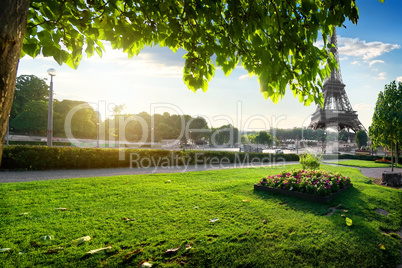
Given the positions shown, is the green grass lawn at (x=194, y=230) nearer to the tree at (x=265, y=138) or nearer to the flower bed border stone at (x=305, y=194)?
the flower bed border stone at (x=305, y=194)

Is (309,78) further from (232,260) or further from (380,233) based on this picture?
(380,233)

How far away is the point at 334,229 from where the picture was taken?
4199 millimetres

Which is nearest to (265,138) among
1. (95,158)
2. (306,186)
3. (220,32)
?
(95,158)

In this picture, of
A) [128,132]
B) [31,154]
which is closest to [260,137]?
[128,132]

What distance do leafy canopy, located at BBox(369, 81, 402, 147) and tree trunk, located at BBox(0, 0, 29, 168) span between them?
726 inches

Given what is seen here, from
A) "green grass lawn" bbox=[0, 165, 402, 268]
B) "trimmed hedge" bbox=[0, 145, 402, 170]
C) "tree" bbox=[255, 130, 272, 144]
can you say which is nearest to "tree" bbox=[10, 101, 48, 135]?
"trimmed hedge" bbox=[0, 145, 402, 170]

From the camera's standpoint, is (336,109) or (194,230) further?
(336,109)

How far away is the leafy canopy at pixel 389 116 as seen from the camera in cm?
1390

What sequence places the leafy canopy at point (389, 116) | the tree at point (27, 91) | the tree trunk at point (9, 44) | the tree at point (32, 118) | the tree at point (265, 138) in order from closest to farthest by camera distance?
the tree trunk at point (9, 44), the leafy canopy at point (389, 116), the tree at point (32, 118), the tree at point (27, 91), the tree at point (265, 138)

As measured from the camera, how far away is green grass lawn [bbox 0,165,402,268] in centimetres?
→ 301

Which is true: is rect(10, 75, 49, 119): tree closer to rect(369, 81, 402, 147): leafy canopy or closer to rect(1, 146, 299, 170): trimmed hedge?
rect(1, 146, 299, 170): trimmed hedge

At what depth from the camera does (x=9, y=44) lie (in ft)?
4.80

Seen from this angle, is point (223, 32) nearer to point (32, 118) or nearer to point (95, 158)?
point (95, 158)

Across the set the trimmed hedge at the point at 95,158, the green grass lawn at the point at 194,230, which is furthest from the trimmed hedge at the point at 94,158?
the green grass lawn at the point at 194,230
